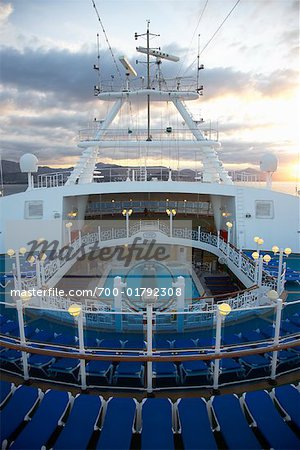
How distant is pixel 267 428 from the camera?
13.2 feet

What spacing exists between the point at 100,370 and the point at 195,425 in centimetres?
182

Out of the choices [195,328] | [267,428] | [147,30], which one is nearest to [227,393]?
[267,428]

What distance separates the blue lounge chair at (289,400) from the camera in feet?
13.8

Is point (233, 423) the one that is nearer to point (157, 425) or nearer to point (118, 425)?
point (157, 425)

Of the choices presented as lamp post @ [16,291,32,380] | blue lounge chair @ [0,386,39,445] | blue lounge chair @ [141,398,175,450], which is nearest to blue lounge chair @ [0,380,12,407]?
blue lounge chair @ [0,386,39,445]

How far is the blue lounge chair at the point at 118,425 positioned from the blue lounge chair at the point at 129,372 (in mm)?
564

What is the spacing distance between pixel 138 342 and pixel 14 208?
892 centimetres

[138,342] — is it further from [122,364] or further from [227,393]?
[227,393]

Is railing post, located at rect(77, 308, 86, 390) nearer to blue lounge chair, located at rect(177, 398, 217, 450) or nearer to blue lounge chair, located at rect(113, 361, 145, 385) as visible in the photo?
blue lounge chair, located at rect(113, 361, 145, 385)

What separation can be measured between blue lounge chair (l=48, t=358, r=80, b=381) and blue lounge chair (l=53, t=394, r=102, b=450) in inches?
24.4

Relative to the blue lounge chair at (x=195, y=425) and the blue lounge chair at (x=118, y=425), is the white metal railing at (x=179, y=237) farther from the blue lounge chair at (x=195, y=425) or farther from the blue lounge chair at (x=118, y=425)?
the blue lounge chair at (x=118, y=425)

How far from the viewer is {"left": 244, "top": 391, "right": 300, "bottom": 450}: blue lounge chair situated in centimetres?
386

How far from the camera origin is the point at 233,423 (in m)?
4.13

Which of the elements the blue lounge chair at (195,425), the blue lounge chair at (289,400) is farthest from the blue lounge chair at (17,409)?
the blue lounge chair at (289,400)
